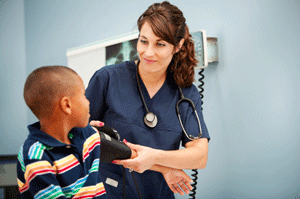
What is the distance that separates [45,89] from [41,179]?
0.63 feet

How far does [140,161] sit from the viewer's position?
2.85 ft

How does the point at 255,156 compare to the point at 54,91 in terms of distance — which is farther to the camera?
the point at 255,156

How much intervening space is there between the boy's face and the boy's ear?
0.01m

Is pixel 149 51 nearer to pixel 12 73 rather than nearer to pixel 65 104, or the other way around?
pixel 65 104

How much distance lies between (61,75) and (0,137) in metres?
2.49

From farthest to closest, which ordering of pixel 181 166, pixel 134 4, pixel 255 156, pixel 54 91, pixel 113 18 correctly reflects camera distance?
pixel 113 18 < pixel 134 4 < pixel 255 156 < pixel 181 166 < pixel 54 91

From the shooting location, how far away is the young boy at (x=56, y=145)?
1.98 ft

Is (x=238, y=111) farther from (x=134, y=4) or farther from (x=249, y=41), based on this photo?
(x=134, y=4)

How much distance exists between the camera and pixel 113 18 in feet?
7.23

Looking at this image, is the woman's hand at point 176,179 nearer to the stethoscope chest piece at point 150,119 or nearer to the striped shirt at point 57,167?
the stethoscope chest piece at point 150,119

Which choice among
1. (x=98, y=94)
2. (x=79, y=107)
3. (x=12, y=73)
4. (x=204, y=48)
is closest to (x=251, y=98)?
(x=204, y=48)

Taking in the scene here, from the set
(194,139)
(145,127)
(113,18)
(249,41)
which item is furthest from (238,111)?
(113,18)

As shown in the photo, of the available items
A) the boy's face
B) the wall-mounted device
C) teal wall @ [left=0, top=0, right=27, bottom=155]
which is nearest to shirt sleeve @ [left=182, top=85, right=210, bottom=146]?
the wall-mounted device

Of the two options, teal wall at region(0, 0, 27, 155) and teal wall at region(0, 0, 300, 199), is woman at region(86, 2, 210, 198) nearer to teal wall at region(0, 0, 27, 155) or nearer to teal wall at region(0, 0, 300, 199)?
teal wall at region(0, 0, 300, 199)
